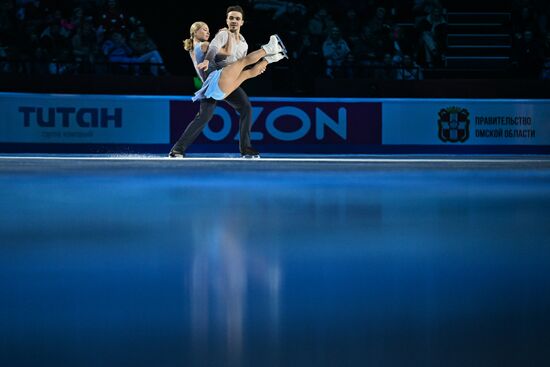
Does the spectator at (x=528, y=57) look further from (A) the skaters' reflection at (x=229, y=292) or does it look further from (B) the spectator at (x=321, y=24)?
(A) the skaters' reflection at (x=229, y=292)

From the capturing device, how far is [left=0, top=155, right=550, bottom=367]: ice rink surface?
1951 mm

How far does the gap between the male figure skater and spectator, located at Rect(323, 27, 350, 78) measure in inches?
174

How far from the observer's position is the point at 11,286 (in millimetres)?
2635

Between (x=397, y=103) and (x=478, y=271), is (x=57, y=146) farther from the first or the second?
(x=478, y=271)

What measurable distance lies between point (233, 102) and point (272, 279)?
739 centimetres

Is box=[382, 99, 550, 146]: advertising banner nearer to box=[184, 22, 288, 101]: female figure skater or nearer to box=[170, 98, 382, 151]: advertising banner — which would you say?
box=[170, 98, 382, 151]: advertising banner

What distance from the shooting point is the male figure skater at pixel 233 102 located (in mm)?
9641

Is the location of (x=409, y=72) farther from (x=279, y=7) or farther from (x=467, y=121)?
(x=279, y=7)

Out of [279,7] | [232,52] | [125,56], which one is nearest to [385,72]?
[279,7]

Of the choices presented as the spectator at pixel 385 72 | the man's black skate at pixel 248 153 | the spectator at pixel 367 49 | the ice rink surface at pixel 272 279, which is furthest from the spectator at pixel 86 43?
the ice rink surface at pixel 272 279

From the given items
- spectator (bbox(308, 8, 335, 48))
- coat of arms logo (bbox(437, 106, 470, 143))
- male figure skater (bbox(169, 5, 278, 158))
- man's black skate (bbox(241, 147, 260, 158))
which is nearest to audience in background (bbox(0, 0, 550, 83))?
spectator (bbox(308, 8, 335, 48))

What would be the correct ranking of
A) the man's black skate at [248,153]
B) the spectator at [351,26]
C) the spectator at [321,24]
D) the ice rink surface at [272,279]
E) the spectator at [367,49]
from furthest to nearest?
1. the spectator at [351,26]
2. the spectator at [321,24]
3. the spectator at [367,49]
4. the man's black skate at [248,153]
5. the ice rink surface at [272,279]

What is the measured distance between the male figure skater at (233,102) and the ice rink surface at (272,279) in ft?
13.0

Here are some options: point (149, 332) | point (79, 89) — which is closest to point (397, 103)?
point (79, 89)
